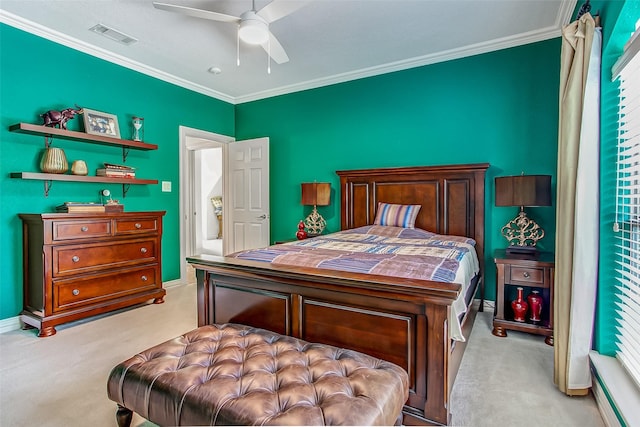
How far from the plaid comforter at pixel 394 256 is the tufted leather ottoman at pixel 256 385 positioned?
20.6 inches

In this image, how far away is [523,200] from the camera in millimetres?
2793

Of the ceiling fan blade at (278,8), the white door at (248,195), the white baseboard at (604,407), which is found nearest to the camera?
the white baseboard at (604,407)

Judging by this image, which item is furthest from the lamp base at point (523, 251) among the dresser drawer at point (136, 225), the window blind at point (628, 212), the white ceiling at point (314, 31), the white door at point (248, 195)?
the dresser drawer at point (136, 225)

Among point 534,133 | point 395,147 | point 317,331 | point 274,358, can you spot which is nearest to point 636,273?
point 317,331

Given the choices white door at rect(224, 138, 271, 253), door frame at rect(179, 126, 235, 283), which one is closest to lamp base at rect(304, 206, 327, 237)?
white door at rect(224, 138, 271, 253)

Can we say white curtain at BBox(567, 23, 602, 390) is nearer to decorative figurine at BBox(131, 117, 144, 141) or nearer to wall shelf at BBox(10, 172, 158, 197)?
wall shelf at BBox(10, 172, 158, 197)

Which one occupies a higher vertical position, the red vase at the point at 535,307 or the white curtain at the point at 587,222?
the white curtain at the point at 587,222

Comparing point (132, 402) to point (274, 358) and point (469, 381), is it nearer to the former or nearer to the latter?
point (274, 358)

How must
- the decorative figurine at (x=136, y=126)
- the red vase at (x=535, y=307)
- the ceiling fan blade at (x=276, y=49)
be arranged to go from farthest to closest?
the decorative figurine at (x=136, y=126)
the red vase at (x=535, y=307)
the ceiling fan blade at (x=276, y=49)

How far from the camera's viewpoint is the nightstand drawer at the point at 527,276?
2602 millimetres

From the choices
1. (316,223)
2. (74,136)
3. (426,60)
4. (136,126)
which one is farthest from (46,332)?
(426,60)

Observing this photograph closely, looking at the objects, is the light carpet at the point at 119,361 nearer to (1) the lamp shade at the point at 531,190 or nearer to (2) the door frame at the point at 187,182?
(1) the lamp shade at the point at 531,190

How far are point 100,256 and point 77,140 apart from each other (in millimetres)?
1230

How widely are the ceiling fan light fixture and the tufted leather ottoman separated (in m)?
1.99
